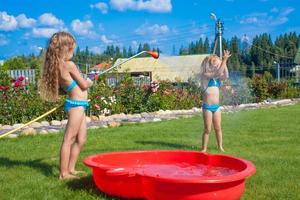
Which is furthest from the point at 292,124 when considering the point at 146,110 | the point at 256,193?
the point at 256,193

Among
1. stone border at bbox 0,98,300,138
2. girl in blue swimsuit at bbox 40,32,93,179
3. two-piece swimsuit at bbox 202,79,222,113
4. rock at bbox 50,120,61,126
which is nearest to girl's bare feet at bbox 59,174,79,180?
girl in blue swimsuit at bbox 40,32,93,179

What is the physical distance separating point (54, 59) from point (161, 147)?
8.10 ft

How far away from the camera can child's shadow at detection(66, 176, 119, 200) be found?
3.82 metres

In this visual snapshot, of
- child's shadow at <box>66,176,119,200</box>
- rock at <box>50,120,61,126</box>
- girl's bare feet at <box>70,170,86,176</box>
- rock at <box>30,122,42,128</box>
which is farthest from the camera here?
rock at <box>50,120,61,126</box>

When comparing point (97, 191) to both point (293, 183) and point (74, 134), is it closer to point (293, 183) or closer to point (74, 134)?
point (74, 134)

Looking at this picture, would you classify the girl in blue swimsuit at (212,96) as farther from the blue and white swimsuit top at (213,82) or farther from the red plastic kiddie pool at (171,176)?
the red plastic kiddie pool at (171,176)

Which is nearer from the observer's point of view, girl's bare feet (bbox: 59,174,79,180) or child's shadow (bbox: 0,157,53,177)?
girl's bare feet (bbox: 59,174,79,180)

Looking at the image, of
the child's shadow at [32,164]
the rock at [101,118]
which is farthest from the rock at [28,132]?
the rock at [101,118]

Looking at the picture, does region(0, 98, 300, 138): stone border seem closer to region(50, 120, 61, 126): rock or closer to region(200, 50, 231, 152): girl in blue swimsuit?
region(50, 120, 61, 126): rock

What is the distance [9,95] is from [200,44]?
4609cm

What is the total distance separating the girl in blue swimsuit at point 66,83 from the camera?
13.9 ft

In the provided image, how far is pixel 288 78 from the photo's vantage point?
68.8 ft

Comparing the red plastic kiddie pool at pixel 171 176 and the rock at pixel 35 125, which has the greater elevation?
the red plastic kiddie pool at pixel 171 176

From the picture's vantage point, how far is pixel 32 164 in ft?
17.0
